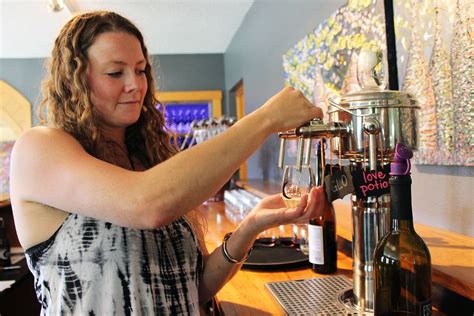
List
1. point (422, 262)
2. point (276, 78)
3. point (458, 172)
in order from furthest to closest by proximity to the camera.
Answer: point (276, 78), point (458, 172), point (422, 262)

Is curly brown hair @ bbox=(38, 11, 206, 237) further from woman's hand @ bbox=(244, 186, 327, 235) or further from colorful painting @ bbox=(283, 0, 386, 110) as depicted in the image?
colorful painting @ bbox=(283, 0, 386, 110)

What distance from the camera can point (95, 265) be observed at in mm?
842

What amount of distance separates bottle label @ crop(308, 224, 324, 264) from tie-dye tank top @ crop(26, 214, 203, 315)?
421mm

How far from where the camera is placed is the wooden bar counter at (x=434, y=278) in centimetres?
80

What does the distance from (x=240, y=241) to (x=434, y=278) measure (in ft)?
1.37

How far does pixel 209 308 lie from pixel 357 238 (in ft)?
2.14

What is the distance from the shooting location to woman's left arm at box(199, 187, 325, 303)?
3.07 feet

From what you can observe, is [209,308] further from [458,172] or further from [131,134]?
[458,172]

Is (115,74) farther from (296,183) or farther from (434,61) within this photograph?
(434,61)

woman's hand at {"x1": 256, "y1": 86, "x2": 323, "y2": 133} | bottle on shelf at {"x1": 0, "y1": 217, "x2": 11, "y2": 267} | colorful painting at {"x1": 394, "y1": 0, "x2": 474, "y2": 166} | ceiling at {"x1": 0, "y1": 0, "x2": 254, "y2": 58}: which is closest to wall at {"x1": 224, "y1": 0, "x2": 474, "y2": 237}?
colorful painting at {"x1": 394, "y1": 0, "x2": 474, "y2": 166}

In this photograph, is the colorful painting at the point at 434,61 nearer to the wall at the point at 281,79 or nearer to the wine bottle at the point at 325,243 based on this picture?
the wall at the point at 281,79

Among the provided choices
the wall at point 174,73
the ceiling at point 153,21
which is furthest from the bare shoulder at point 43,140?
the wall at point 174,73

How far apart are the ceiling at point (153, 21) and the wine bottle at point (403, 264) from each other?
106 inches

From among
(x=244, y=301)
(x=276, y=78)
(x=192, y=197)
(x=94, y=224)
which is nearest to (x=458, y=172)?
(x=244, y=301)
